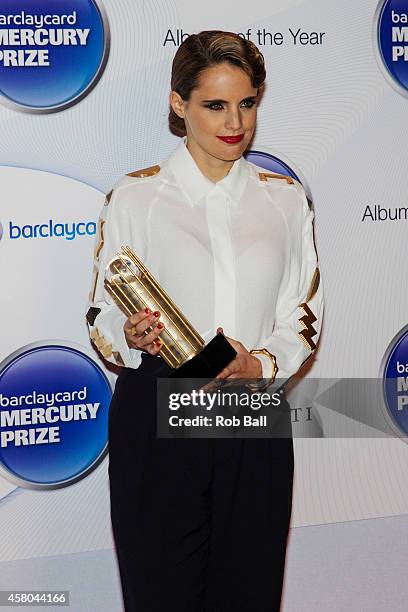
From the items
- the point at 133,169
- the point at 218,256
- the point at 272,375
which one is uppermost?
the point at 133,169

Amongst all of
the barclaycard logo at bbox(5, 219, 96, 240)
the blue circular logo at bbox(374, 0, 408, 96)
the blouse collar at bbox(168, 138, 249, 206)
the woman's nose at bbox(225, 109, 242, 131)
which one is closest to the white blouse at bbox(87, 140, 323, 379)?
the blouse collar at bbox(168, 138, 249, 206)

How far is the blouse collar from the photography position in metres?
1.91

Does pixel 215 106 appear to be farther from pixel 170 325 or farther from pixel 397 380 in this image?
pixel 397 380

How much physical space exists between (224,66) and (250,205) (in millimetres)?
295

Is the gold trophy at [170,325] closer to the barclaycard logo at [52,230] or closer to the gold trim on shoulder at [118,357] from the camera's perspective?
the gold trim on shoulder at [118,357]

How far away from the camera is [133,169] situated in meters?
2.41

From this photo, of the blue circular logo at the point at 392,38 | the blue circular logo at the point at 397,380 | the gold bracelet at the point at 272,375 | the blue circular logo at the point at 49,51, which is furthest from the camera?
the blue circular logo at the point at 397,380

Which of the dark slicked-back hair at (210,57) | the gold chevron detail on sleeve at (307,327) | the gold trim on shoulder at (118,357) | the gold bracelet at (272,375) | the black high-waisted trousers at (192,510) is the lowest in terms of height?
the black high-waisted trousers at (192,510)

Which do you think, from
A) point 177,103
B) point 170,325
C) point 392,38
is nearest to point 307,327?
point 170,325

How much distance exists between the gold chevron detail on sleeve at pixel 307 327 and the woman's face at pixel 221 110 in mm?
356

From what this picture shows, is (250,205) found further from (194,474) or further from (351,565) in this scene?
(351,565)

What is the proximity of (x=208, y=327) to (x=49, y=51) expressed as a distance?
2.89 feet

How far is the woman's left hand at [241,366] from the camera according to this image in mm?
1770

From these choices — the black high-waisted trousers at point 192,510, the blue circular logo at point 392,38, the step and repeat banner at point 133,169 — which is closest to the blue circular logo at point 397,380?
the step and repeat banner at point 133,169
